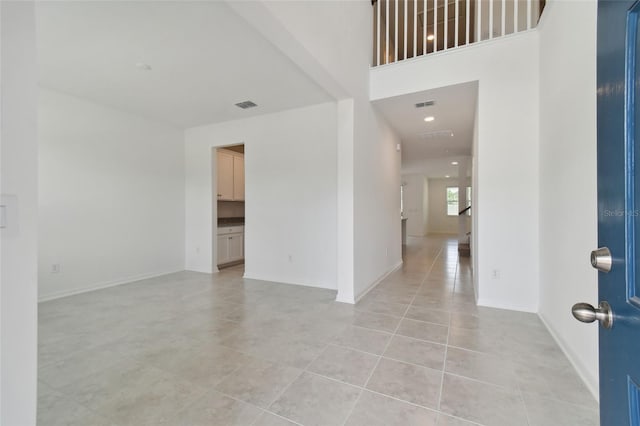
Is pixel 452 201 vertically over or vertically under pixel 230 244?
over

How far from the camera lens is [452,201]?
40.8 feet

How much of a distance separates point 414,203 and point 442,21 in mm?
6506

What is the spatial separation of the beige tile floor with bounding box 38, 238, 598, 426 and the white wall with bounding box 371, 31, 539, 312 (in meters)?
0.42

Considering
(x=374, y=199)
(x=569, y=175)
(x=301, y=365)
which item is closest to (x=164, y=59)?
(x=374, y=199)

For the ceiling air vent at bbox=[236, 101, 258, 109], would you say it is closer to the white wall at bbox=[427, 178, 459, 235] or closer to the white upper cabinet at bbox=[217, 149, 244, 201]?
the white upper cabinet at bbox=[217, 149, 244, 201]

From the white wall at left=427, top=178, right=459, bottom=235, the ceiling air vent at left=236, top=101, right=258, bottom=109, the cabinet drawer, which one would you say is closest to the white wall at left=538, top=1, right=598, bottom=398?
the ceiling air vent at left=236, top=101, right=258, bottom=109

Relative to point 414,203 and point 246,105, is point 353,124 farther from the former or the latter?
point 414,203

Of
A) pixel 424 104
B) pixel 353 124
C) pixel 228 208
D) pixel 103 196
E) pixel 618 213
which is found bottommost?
pixel 618 213

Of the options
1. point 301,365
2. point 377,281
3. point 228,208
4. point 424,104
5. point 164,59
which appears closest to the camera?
point 301,365

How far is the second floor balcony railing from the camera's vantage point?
3.21 meters

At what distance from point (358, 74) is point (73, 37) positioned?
2.77 m

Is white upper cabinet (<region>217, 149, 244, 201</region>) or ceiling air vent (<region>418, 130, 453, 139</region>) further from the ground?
ceiling air vent (<region>418, 130, 453, 139</region>)

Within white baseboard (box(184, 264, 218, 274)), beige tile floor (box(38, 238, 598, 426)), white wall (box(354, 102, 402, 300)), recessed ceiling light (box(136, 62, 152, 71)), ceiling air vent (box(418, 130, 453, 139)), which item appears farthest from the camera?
ceiling air vent (box(418, 130, 453, 139))

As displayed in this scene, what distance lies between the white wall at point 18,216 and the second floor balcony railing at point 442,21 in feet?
10.9
